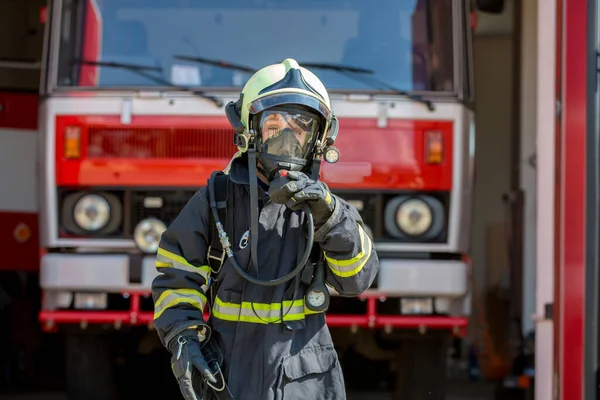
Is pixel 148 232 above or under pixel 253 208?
under

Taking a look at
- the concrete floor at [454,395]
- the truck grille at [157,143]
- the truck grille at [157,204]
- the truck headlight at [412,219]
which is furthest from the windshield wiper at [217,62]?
the concrete floor at [454,395]

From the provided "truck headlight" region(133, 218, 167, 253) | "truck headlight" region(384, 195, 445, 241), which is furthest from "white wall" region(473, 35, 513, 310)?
"truck headlight" region(133, 218, 167, 253)

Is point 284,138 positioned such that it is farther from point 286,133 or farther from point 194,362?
point 194,362

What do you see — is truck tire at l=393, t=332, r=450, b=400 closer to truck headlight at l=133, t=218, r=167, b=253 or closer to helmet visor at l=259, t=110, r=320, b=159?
truck headlight at l=133, t=218, r=167, b=253

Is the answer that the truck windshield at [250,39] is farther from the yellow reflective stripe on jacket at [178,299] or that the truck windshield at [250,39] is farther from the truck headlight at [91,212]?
the yellow reflective stripe on jacket at [178,299]

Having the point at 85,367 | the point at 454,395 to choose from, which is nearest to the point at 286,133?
the point at 85,367

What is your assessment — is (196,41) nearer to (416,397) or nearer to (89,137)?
(89,137)

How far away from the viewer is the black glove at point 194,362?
121 inches

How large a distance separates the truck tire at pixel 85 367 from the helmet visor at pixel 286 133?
9.47 ft

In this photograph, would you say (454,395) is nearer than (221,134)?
No

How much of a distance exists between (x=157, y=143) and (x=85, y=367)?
1.33m

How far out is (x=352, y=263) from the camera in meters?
3.18

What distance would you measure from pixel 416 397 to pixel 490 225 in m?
2.86

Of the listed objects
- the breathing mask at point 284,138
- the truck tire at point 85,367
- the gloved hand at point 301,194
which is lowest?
the truck tire at point 85,367
